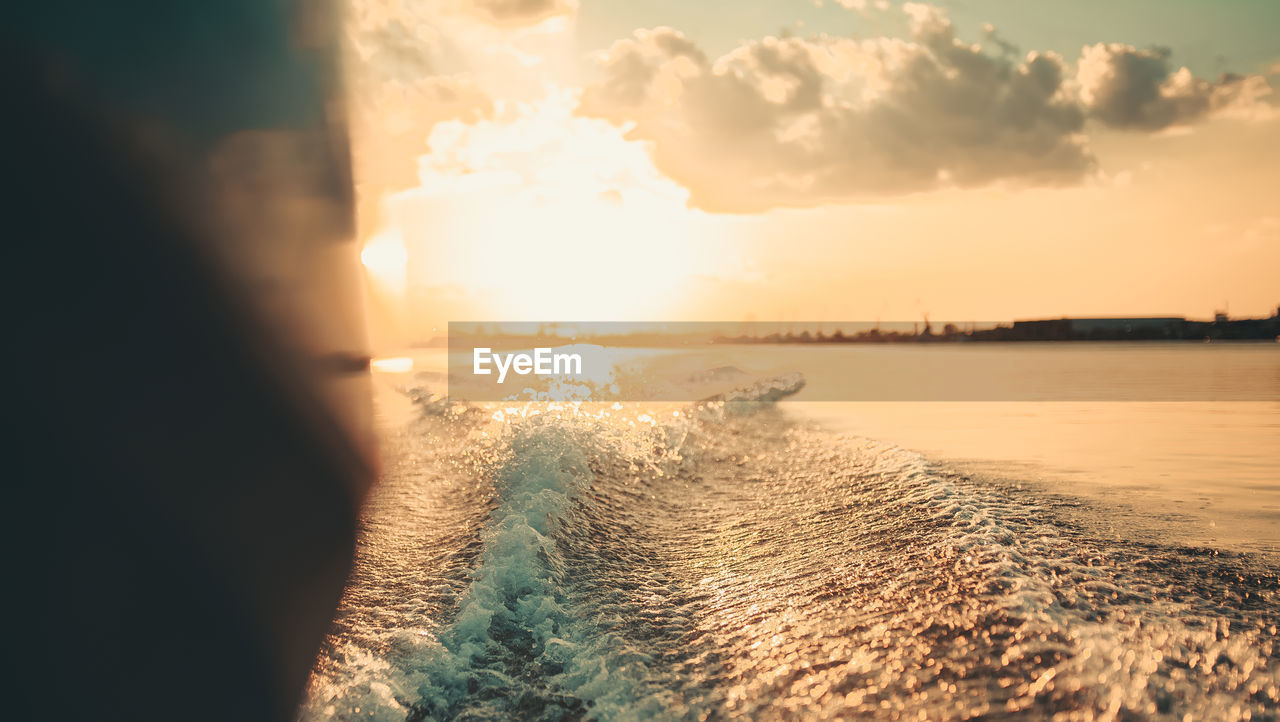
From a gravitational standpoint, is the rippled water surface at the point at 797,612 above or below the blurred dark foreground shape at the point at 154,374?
below

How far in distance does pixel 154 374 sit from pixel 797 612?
10.1 feet

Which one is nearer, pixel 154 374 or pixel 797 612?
pixel 154 374

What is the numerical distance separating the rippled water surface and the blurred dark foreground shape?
1.64ft

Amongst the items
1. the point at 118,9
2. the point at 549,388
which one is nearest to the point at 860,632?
the point at 118,9

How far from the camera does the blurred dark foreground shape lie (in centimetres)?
203

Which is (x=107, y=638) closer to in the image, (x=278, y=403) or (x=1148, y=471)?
(x=278, y=403)

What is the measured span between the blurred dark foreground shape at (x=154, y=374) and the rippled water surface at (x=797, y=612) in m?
0.50

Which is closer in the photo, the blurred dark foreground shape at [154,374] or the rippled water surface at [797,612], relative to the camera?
the blurred dark foreground shape at [154,374]

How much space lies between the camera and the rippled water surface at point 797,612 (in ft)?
7.27

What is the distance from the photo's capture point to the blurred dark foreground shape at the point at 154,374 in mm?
2025

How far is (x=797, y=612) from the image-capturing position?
3000mm

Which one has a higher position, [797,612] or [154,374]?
[154,374]

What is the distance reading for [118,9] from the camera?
2.48 metres

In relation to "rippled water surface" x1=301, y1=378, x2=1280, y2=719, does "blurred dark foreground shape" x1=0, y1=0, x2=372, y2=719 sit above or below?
above
